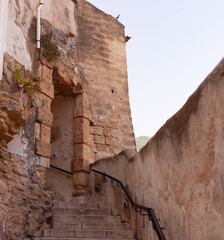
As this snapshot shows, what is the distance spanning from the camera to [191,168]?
8.80ft

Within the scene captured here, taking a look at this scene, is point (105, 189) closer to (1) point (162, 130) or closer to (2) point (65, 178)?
(2) point (65, 178)

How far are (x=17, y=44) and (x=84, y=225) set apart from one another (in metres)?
3.07

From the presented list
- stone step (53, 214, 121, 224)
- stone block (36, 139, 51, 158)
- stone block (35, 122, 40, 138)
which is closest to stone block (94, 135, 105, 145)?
stone block (36, 139, 51, 158)

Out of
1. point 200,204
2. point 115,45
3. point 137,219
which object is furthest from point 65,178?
point 200,204

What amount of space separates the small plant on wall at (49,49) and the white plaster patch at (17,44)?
0.83 meters

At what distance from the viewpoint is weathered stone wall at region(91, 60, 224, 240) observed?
2.26 metres

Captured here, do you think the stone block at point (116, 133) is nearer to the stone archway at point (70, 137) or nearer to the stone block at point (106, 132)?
the stone block at point (106, 132)

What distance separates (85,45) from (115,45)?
104 centimetres

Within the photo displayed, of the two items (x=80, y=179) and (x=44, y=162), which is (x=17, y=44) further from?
(x=80, y=179)

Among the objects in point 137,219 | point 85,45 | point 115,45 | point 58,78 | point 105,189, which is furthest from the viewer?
point 115,45

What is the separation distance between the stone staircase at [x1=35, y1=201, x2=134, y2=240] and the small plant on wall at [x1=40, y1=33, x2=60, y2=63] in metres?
2.86

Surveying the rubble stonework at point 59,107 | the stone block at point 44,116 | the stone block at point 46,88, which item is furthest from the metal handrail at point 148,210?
the stone block at point 46,88

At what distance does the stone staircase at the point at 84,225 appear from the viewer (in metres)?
4.63

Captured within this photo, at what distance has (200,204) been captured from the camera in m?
2.52
